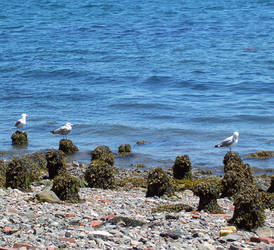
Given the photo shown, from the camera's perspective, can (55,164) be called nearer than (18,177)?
No

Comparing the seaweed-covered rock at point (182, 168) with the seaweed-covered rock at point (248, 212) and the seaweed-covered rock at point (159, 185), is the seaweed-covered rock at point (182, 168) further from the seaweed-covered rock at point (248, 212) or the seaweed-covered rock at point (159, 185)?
the seaweed-covered rock at point (248, 212)

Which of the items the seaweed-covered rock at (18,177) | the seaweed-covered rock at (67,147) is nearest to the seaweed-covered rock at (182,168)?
the seaweed-covered rock at (18,177)

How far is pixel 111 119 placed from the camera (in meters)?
28.3

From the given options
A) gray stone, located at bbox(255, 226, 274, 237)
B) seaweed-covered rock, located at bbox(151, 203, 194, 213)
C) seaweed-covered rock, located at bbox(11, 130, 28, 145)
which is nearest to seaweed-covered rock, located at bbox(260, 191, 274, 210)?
seaweed-covered rock, located at bbox(151, 203, 194, 213)

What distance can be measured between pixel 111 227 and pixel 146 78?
89.7ft

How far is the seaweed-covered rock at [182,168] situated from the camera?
1831cm

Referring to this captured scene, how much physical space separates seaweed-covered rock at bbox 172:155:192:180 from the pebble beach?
174 inches

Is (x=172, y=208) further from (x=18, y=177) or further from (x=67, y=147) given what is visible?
(x=67, y=147)

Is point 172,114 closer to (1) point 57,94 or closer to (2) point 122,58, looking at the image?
(1) point 57,94

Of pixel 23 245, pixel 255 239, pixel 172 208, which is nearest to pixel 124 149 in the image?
pixel 172 208

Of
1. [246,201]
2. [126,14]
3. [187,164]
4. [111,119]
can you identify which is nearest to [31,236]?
[246,201]

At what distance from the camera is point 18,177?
14758 mm

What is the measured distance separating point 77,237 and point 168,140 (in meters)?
15.3

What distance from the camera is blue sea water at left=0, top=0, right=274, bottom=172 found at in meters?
25.0
